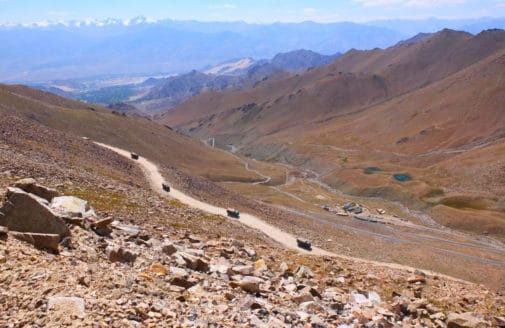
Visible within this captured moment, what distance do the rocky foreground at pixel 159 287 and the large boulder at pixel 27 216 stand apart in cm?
4

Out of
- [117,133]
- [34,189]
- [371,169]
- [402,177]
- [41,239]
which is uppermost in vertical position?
[34,189]

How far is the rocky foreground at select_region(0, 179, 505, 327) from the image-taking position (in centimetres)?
1466

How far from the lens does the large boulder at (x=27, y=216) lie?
19312 millimetres

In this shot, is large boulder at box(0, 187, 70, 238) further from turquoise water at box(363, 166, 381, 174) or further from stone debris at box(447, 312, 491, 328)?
turquoise water at box(363, 166, 381, 174)

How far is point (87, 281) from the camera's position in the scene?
646 inches

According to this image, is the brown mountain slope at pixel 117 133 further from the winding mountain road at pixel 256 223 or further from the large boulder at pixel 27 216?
the large boulder at pixel 27 216

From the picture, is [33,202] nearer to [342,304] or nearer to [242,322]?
[242,322]

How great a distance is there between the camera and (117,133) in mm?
130000

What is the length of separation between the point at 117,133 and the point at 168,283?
386 ft

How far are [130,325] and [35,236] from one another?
23.5ft

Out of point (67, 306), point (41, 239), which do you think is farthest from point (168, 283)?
point (41, 239)

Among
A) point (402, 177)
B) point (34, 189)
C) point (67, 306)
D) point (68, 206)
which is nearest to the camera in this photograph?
point (67, 306)

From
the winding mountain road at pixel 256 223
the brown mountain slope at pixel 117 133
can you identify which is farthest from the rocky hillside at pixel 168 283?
the brown mountain slope at pixel 117 133

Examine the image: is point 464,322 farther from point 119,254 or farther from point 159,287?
point 119,254
